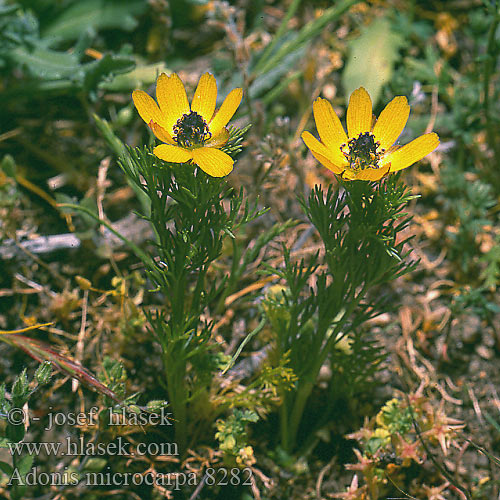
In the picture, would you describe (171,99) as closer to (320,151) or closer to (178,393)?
(320,151)

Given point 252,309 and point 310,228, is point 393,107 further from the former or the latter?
point 252,309

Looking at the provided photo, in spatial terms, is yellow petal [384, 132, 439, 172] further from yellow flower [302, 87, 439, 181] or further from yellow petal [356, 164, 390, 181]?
yellow petal [356, 164, 390, 181]

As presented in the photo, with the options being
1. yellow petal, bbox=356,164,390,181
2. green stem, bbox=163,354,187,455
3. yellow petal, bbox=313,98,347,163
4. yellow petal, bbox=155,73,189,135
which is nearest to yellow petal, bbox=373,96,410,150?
yellow petal, bbox=313,98,347,163

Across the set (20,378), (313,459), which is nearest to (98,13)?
(20,378)

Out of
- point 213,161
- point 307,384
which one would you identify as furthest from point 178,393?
point 213,161

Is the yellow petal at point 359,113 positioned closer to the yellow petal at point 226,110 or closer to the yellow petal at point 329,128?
the yellow petal at point 329,128
